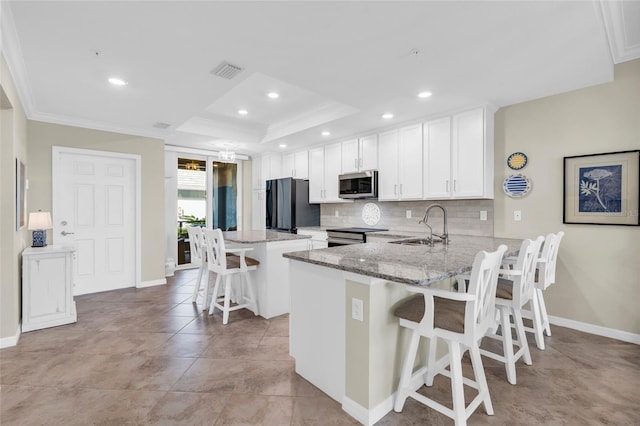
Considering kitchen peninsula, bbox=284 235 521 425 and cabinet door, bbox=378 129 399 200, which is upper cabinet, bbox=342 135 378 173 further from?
kitchen peninsula, bbox=284 235 521 425

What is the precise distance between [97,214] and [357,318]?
438 centimetres

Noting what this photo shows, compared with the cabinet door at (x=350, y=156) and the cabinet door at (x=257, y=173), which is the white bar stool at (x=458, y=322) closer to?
the cabinet door at (x=350, y=156)

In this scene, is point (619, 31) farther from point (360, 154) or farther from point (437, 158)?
point (360, 154)

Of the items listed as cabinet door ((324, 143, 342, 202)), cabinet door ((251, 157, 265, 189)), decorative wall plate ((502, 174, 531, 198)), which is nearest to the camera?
decorative wall plate ((502, 174, 531, 198))

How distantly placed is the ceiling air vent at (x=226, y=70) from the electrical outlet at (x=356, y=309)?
6.93ft

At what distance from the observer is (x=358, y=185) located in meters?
4.74

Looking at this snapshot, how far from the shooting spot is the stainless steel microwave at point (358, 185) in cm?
456

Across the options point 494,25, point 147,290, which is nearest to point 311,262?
point 494,25

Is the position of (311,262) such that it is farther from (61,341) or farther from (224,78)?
(61,341)

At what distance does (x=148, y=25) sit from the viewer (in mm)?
2025

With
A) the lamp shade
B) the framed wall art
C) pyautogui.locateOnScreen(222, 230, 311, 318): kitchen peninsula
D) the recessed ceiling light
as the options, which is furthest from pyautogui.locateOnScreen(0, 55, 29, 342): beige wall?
the framed wall art

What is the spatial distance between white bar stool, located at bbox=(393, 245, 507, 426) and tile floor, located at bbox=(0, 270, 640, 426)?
17 centimetres

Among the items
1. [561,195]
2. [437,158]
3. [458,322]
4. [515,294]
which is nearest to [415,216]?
[437,158]

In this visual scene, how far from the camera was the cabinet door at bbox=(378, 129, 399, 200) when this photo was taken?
4336 mm
